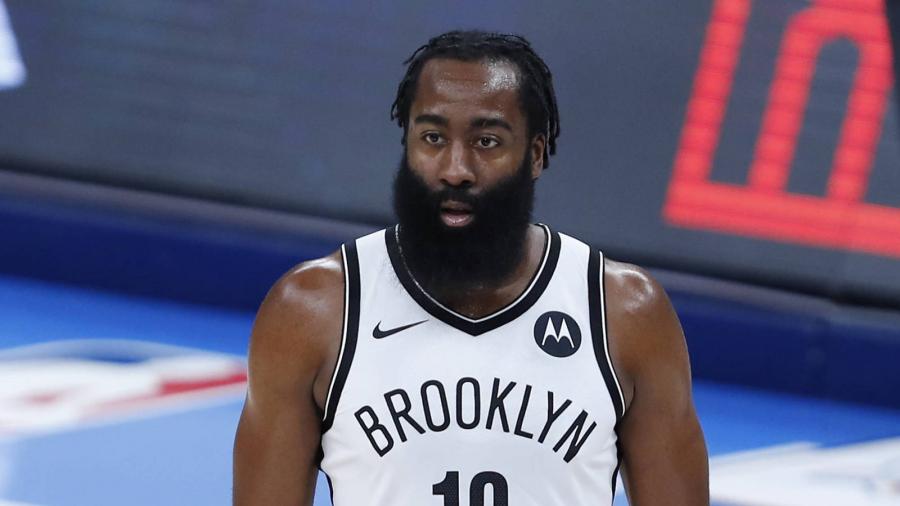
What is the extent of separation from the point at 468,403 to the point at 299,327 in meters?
0.26

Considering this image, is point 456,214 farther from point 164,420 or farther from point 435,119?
point 164,420

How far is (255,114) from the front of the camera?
5.21m

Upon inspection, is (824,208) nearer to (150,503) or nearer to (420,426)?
(150,503)

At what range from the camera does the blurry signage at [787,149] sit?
16.1ft

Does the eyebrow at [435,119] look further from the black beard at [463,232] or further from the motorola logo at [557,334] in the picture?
Answer: the motorola logo at [557,334]

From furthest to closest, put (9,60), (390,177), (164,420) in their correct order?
(9,60)
(390,177)
(164,420)

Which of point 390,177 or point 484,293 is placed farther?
point 390,177

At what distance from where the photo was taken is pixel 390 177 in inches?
204

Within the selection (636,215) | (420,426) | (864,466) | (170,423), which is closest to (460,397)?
(420,426)

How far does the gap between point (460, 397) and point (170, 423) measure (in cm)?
234

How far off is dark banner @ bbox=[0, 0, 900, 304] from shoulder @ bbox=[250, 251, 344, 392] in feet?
9.87

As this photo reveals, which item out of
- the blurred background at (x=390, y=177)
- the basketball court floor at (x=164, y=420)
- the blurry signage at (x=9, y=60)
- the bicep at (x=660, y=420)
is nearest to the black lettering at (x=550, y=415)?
the bicep at (x=660, y=420)

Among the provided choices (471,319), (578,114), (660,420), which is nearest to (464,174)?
(471,319)

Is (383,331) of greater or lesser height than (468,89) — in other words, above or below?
below
